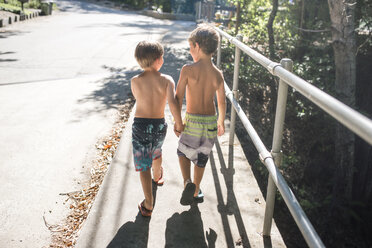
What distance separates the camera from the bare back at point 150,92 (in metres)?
2.39

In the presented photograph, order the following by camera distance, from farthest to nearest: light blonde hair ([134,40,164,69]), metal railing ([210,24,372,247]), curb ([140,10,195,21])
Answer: curb ([140,10,195,21])
light blonde hair ([134,40,164,69])
metal railing ([210,24,372,247])

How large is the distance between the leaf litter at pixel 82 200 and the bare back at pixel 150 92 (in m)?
0.96

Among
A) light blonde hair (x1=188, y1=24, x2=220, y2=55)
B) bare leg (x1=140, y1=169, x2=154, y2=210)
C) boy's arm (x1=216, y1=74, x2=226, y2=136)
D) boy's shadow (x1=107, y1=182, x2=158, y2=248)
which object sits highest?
light blonde hair (x1=188, y1=24, x2=220, y2=55)

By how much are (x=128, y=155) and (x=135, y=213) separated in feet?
3.15

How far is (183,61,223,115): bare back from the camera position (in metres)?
2.45

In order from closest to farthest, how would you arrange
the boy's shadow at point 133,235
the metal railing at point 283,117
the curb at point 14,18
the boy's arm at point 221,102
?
the metal railing at point 283,117
the boy's shadow at point 133,235
the boy's arm at point 221,102
the curb at point 14,18

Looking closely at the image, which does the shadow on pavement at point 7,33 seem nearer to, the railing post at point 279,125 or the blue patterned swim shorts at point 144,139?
the blue patterned swim shorts at point 144,139

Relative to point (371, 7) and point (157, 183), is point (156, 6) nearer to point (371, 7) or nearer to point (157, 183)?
point (371, 7)

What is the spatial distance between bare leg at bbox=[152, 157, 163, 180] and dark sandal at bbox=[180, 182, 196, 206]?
0.46 metres

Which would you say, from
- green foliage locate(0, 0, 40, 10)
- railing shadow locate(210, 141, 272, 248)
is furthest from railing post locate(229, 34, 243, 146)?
green foliage locate(0, 0, 40, 10)

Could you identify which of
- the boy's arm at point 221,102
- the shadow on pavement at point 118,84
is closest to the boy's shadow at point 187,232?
the boy's arm at point 221,102

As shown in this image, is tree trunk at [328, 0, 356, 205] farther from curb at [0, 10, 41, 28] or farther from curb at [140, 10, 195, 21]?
curb at [140, 10, 195, 21]

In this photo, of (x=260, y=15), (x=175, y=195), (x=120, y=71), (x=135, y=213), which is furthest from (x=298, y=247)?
(x=260, y=15)

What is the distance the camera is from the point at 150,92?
2412mm
